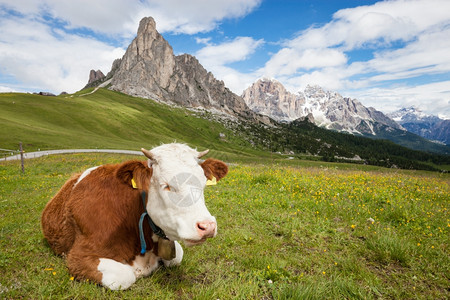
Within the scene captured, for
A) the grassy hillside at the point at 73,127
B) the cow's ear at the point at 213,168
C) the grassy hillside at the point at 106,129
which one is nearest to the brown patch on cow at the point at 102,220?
the grassy hillside at the point at 106,129

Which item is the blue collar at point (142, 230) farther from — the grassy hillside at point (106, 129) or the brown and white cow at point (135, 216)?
the grassy hillside at point (106, 129)

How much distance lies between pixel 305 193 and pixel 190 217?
7.77 m

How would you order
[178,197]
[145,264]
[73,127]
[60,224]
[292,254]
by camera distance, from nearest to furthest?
[178,197] → [145,264] → [60,224] → [292,254] → [73,127]

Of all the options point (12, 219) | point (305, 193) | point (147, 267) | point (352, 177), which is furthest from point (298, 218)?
point (12, 219)

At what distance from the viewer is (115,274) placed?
3850 mm

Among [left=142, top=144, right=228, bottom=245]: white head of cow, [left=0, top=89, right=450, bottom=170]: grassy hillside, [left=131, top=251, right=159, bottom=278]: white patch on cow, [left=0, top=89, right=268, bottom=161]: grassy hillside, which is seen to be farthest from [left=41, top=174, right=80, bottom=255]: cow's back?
[left=0, top=89, right=268, bottom=161]: grassy hillside

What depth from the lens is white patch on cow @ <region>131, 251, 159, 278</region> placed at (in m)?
4.20

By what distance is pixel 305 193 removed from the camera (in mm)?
10062

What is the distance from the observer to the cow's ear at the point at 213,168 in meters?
4.44

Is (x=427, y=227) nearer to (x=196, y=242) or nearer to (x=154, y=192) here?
(x=196, y=242)

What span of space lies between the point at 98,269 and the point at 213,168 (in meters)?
2.61

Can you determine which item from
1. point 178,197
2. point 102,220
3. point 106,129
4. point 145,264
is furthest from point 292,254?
point 106,129

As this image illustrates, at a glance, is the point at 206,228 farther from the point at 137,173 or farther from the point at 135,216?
the point at 135,216

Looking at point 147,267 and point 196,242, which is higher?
point 196,242
